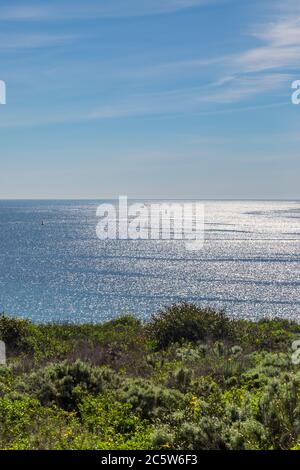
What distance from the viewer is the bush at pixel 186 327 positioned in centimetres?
2272

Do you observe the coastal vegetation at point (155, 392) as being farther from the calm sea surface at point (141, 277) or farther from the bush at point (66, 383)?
the calm sea surface at point (141, 277)

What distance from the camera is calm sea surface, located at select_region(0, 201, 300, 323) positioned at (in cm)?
7100

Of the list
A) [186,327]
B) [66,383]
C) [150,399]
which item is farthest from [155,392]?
[186,327]

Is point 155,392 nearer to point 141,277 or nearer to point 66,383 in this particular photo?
point 66,383

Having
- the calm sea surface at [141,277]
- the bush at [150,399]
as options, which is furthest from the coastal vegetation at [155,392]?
the calm sea surface at [141,277]

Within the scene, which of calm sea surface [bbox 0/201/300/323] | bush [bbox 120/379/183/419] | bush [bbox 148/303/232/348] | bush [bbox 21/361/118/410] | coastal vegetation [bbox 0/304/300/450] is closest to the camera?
coastal vegetation [bbox 0/304/300/450]

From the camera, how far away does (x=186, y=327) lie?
75.4ft

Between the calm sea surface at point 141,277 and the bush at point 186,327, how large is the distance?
33569 millimetres

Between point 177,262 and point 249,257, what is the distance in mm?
17105

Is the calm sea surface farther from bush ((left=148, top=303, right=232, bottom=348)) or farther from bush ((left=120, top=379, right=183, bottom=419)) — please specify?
bush ((left=120, top=379, right=183, bottom=419))

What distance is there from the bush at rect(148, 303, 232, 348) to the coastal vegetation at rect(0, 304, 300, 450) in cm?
4

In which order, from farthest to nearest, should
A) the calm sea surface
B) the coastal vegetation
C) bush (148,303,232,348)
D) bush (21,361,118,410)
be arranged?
the calm sea surface → bush (148,303,232,348) → bush (21,361,118,410) → the coastal vegetation

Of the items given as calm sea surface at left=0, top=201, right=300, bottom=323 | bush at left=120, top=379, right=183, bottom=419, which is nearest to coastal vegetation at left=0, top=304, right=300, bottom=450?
bush at left=120, top=379, right=183, bottom=419
